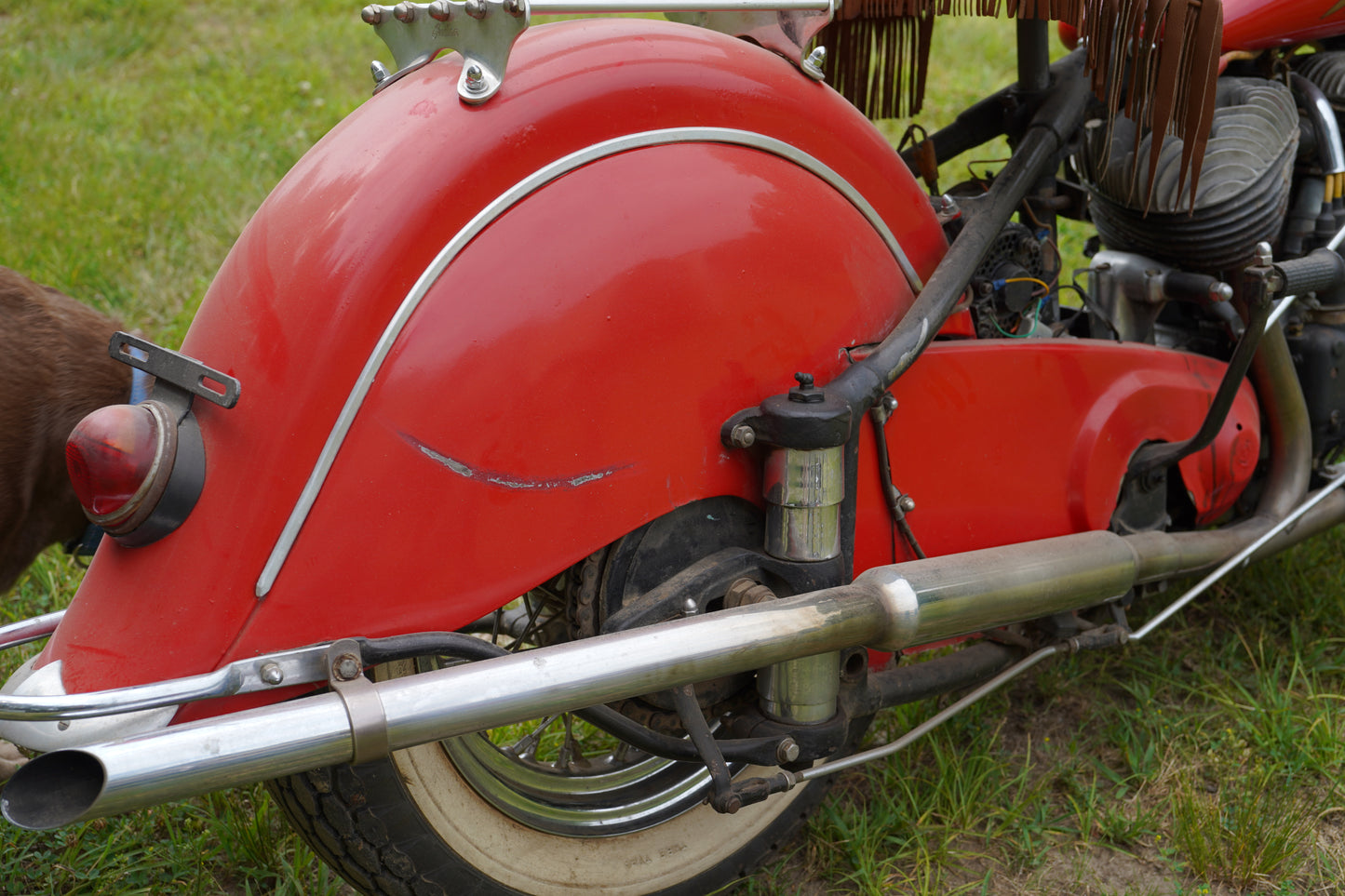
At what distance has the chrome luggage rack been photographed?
4.18 ft

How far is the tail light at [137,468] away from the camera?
3.83 feet

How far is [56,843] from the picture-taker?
188 centimetres

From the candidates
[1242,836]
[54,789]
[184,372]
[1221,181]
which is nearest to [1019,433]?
[1221,181]

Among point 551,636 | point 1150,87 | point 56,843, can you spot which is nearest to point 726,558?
point 551,636

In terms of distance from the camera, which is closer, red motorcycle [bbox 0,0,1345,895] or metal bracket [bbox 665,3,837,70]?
red motorcycle [bbox 0,0,1345,895]

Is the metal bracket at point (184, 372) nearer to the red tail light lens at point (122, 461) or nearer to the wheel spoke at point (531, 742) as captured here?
the red tail light lens at point (122, 461)

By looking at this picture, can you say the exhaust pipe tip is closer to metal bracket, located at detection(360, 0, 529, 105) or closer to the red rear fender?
the red rear fender

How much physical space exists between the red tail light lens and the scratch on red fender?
0.25 metres

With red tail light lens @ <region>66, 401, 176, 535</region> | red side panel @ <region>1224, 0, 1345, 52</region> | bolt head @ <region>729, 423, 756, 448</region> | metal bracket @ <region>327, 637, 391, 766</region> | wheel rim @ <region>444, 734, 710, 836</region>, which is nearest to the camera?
metal bracket @ <region>327, 637, 391, 766</region>

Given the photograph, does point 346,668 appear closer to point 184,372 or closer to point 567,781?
point 184,372

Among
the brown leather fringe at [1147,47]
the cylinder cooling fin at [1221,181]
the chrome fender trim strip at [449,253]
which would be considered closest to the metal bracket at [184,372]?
the chrome fender trim strip at [449,253]

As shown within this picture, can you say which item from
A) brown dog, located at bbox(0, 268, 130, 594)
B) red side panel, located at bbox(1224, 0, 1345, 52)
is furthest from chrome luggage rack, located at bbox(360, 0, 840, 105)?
red side panel, located at bbox(1224, 0, 1345, 52)

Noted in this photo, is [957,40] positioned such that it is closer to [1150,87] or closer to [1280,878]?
[1150,87]

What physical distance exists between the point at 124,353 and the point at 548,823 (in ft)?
2.72
